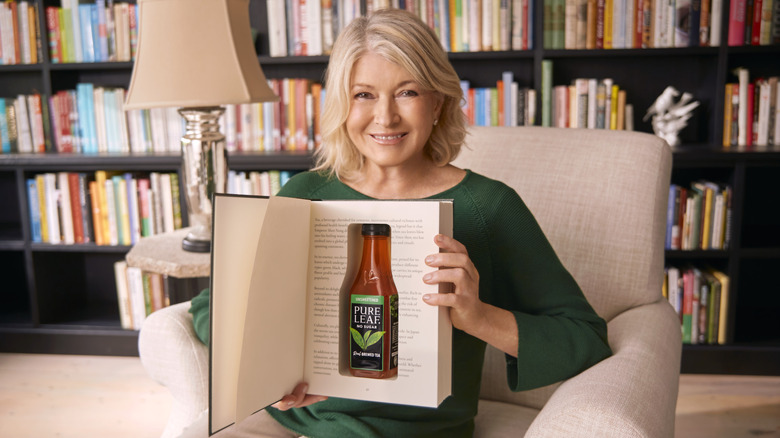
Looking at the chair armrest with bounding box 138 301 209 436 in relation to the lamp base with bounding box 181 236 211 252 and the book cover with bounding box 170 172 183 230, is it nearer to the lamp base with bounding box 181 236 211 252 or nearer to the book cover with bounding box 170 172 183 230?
the lamp base with bounding box 181 236 211 252

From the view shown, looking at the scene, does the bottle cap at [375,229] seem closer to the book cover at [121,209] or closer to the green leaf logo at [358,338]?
the green leaf logo at [358,338]

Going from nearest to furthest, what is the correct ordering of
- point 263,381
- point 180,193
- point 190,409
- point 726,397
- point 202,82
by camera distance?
point 263,381 < point 190,409 < point 202,82 < point 726,397 < point 180,193

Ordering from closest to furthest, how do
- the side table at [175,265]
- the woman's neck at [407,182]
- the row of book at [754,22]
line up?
the woman's neck at [407,182], the side table at [175,265], the row of book at [754,22]

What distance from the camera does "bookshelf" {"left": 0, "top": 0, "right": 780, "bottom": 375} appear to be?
2.51 metres

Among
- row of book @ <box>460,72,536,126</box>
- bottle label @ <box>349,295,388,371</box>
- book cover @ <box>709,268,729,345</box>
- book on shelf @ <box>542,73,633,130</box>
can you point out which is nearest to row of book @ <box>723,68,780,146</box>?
book on shelf @ <box>542,73,633,130</box>

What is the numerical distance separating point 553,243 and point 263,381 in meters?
0.78

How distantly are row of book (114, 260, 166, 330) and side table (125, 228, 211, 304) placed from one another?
92 cm

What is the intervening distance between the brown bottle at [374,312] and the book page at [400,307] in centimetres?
1

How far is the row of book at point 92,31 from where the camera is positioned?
8.88ft

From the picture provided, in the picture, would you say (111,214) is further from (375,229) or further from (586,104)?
(375,229)

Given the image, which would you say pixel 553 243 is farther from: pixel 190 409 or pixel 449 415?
pixel 190 409

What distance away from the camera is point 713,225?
2.52 metres

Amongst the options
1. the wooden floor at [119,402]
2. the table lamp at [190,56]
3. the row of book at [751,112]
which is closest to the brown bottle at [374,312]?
the table lamp at [190,56]

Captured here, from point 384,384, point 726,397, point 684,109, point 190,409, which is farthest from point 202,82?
point 726,397
